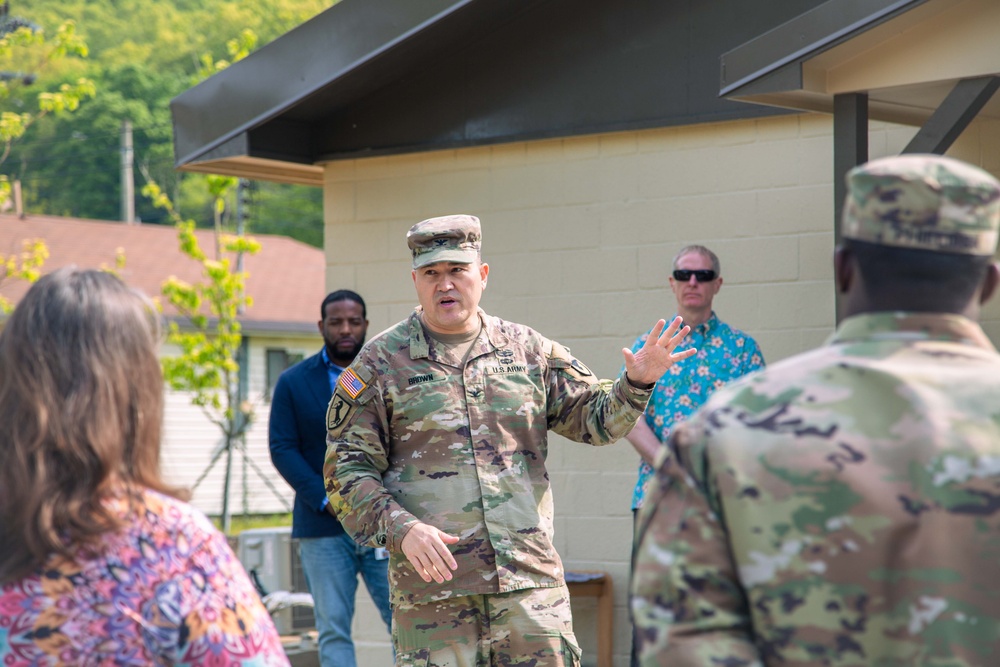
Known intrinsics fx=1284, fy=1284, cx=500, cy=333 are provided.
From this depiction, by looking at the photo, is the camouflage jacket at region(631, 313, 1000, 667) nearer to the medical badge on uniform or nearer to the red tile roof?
the medical badge on uniform

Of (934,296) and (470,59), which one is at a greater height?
(470,59)

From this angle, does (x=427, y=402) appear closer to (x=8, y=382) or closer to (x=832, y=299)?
(x=8, y=382)

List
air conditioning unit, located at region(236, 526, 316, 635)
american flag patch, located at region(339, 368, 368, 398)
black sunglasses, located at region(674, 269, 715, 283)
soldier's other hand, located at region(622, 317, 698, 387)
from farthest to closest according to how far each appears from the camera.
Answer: air conditioning unit, located at region(236, 526, 316, 635) → black sunglasses, located at region(674, 269, 715, 283) → american flag patch, located at region(339, 368, 368, 398) → soldier's other hand, located at region(622, 317, 698, 387)

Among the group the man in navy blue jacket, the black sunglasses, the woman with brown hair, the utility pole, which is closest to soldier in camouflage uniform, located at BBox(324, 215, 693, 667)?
the black sunglasses

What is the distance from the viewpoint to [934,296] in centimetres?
195

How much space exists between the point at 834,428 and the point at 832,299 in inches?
185

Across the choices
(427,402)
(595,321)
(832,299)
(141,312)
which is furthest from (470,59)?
(141,312)

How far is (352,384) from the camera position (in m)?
4.28

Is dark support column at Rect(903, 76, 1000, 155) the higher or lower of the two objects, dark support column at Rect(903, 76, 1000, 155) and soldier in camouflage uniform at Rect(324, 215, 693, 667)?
the higher

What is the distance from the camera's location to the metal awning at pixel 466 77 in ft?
21.8

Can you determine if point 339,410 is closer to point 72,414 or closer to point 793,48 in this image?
point 72,414

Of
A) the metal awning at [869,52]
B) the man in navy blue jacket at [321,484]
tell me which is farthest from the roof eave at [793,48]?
the man in navy blue jacket at [321,484]

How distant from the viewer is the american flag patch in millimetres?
4246

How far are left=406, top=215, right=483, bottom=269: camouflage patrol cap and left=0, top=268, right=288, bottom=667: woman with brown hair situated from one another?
2313 mm
